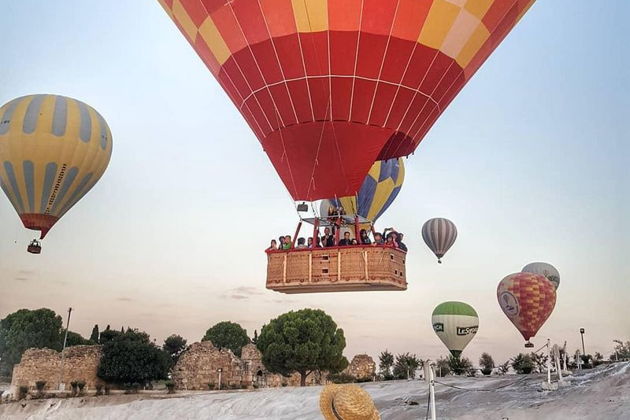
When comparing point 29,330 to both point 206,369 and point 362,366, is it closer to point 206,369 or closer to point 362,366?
point 206,369

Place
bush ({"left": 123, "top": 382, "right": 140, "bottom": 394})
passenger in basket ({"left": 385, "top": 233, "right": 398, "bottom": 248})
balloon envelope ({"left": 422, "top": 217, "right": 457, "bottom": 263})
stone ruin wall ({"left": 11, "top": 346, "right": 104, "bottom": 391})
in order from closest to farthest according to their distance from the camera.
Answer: passenger in basket ({"left": 385, "top": 233, "right": 398, "bottom": 248})
balloon envelope ({"left": 422, "top": 217, "right": 457, "bottom": 263})
stone ruin wall ({"left": 11, "top": 346, "right": 104, "bottom": 391})
bush ({"left": 123, "top": 382, "right": 140, "bottom": 394})

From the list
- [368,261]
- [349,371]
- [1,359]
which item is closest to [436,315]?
[349,371]

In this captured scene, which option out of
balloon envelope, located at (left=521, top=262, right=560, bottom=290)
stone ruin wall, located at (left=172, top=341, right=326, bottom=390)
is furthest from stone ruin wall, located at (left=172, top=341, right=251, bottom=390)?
balloon envelope, located at (left=521, top=262, right=560, bottom=290)

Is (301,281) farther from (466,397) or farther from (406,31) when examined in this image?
(466,397)

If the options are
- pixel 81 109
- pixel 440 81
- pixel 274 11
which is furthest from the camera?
pixel 81 109

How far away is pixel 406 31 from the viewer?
334 inches

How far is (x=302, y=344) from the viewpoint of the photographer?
33312mm

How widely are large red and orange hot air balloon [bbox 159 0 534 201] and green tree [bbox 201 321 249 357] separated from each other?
46570 mm

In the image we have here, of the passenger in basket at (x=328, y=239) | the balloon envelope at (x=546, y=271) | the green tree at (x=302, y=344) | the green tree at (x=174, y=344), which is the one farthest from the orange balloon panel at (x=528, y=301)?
the green tree at (x=174, y=344)

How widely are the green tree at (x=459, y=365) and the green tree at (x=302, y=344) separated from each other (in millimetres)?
9860

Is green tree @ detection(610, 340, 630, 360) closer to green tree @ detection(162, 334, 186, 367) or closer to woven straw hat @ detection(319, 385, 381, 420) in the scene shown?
woven straw hat @ detection(319, 385, 381, 420)

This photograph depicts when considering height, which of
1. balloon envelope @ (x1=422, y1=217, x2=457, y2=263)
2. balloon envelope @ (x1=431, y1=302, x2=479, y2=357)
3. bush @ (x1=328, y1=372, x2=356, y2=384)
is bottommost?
bush @ (x1=328, y1=372, x2=356, y2=384)

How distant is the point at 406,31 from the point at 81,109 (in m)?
13.6

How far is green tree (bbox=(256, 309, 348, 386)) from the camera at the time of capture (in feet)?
108
